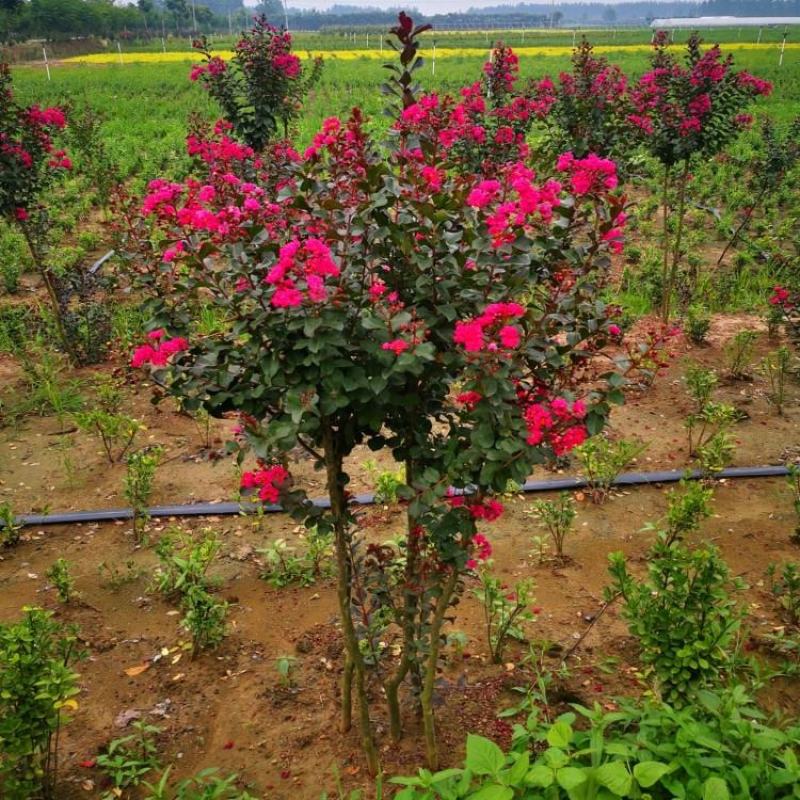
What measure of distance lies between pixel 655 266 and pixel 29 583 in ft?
22.7

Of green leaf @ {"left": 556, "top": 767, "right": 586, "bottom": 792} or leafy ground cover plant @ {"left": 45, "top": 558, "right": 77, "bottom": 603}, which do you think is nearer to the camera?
green leaf @ {"left": 556, "top": 767, "right": 586, "bottom": 792}

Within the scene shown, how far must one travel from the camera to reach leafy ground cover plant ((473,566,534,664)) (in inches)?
122

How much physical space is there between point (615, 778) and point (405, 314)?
133 cm


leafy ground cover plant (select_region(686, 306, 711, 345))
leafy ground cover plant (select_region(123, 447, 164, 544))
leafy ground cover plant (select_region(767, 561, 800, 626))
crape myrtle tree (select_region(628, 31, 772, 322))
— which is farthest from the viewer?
leafy ground cover plant (select_region(686, 306, 711, 345))

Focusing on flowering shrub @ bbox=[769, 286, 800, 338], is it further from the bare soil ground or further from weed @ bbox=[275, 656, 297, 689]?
weed @ bbox=[275, 656, 297, 689]

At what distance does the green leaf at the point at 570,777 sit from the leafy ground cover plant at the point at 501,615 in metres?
1.22

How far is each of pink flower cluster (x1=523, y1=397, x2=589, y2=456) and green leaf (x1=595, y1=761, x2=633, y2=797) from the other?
84 cm

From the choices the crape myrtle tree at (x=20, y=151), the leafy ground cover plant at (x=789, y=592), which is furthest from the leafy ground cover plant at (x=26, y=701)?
the crape myrtle tree at (x=20, y=151)

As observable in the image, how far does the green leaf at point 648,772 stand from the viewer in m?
1.81

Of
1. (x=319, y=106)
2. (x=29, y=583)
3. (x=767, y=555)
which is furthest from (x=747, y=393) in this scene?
(x=319, y=106)

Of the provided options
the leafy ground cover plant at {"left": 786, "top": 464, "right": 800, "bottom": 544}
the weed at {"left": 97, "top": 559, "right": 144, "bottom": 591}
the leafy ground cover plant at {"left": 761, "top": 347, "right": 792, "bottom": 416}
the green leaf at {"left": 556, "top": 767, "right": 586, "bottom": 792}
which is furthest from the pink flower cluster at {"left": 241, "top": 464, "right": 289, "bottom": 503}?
the leafy ground cover plant at {"left": 761, "top": 347, "right": 792, "bottom": 416}

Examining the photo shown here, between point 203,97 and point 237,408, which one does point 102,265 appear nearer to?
point 237,408

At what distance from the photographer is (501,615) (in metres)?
3.17

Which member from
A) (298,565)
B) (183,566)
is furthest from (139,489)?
(298,565)
